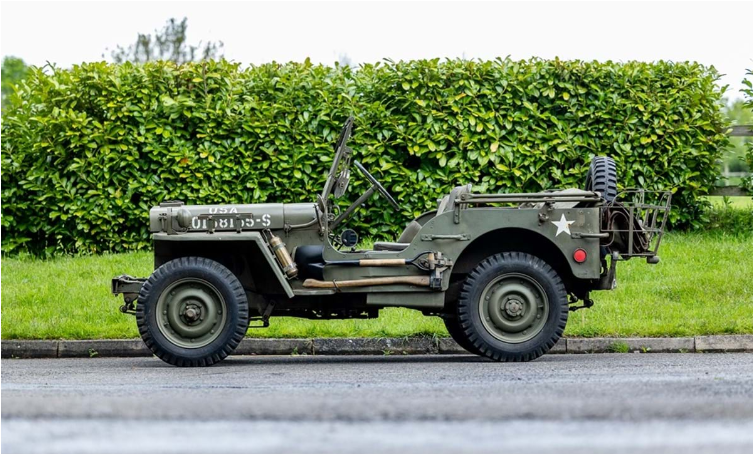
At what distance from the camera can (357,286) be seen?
8.38 metres

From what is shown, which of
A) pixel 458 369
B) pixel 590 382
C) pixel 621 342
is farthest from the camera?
pixel 621 342

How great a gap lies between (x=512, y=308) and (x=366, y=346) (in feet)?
5.27

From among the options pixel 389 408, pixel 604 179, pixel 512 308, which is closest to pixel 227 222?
pixel 512 308

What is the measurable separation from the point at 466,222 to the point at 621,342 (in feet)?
6.44

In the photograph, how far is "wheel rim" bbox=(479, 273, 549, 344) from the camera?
843 cm

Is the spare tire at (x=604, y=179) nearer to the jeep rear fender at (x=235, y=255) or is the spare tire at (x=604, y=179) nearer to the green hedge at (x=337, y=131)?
the jeep rear fender at (x=235, y=255)

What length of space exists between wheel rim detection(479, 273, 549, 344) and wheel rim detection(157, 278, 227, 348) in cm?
204

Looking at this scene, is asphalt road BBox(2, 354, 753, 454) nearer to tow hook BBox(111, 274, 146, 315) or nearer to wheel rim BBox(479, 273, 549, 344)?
wheel rim BBox(479, 273, 549, 344)

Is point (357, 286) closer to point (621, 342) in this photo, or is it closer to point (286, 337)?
point (286, 337)

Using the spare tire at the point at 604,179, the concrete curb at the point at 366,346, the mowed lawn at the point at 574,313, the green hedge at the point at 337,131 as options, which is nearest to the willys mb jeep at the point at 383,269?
the spare tire at the point at 604,179

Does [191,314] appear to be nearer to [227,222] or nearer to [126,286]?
[126,286]

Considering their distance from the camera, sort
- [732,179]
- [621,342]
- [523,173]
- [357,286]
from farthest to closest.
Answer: [732,179]
[523,173]
[621,342]
[357,286]

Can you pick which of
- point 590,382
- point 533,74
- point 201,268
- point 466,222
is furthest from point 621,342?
point 533,74

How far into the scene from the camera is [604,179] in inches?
345
